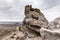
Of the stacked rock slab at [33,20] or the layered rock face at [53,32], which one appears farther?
the stacked rock slab at [33,20]

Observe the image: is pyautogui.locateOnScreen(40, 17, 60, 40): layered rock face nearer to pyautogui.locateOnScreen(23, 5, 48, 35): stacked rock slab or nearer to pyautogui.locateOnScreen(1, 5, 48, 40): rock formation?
pyautogui.locateOnScreen(1, 5, 48, 40): rock formation

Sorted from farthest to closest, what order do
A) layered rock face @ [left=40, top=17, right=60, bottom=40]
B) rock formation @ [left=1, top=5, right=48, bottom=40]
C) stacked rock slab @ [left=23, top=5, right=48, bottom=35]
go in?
stacked rock slab @ [left=23, top=5, right=48, bottom=35] < rock formation @ [left=1, top=5, right=48, bottom=40] < layered rock face @ [left=40, top=17, right=60, bottom=40]

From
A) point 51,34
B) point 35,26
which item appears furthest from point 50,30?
point 35,26

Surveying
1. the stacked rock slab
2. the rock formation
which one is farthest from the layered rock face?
the stacked rock slab

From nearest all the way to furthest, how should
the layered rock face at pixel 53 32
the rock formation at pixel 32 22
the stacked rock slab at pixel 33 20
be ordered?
the layered rock face at pixel 53 32 → the rock formation at pixel 32 22 → the stacked rock slab at pixel 33 20

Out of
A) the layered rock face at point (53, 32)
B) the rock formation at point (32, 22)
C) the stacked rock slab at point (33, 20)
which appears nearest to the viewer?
the layered rock face at point (53, 32)

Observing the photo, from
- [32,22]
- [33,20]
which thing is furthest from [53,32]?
[33,20]

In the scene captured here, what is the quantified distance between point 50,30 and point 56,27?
0.20 m

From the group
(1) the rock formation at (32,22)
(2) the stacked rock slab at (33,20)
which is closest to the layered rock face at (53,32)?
(1) the rock formation at (32,22)

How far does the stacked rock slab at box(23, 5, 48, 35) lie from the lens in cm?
2050

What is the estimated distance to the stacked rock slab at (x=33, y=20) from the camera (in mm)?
20500

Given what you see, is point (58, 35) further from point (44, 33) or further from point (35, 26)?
point (35, 26)

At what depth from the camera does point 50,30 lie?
17.1 ft

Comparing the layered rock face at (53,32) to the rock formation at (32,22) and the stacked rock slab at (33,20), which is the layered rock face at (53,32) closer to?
the rock formation at (32,22)
